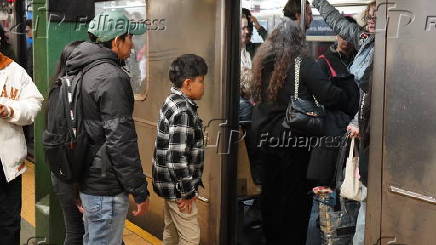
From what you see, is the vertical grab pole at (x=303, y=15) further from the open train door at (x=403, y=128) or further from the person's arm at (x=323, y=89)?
the open train door at (x=403, y=128)

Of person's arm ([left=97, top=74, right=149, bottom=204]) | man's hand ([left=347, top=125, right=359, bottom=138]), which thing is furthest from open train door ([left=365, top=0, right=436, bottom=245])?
person's arm ([left=97, top=74, right=149, bottom=204])

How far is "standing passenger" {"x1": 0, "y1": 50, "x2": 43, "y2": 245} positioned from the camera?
12.2 feet

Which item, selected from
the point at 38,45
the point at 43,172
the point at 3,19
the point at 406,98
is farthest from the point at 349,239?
the point at 3,19

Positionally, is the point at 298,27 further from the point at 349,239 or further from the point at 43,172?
the point at 43,172

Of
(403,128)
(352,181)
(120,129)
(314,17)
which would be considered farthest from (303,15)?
(120,129)

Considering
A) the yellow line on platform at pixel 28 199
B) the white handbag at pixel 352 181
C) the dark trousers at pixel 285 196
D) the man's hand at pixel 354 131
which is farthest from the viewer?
Answer: the yellow line on platform at pixel 28 199

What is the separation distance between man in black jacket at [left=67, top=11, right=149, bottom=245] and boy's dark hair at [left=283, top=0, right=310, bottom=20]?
149 centimetres

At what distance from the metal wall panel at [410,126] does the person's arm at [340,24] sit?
908mm

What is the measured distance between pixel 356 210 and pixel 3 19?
25.5ft

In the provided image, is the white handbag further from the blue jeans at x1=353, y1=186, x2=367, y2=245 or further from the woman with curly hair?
the woman with curly hair

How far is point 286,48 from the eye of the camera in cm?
436

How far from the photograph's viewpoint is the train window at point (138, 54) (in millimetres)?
5262

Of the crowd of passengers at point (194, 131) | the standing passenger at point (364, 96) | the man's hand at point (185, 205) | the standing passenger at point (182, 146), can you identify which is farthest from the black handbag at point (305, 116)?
the man's hand at point (185, 205)

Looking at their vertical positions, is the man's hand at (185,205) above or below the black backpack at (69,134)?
below
